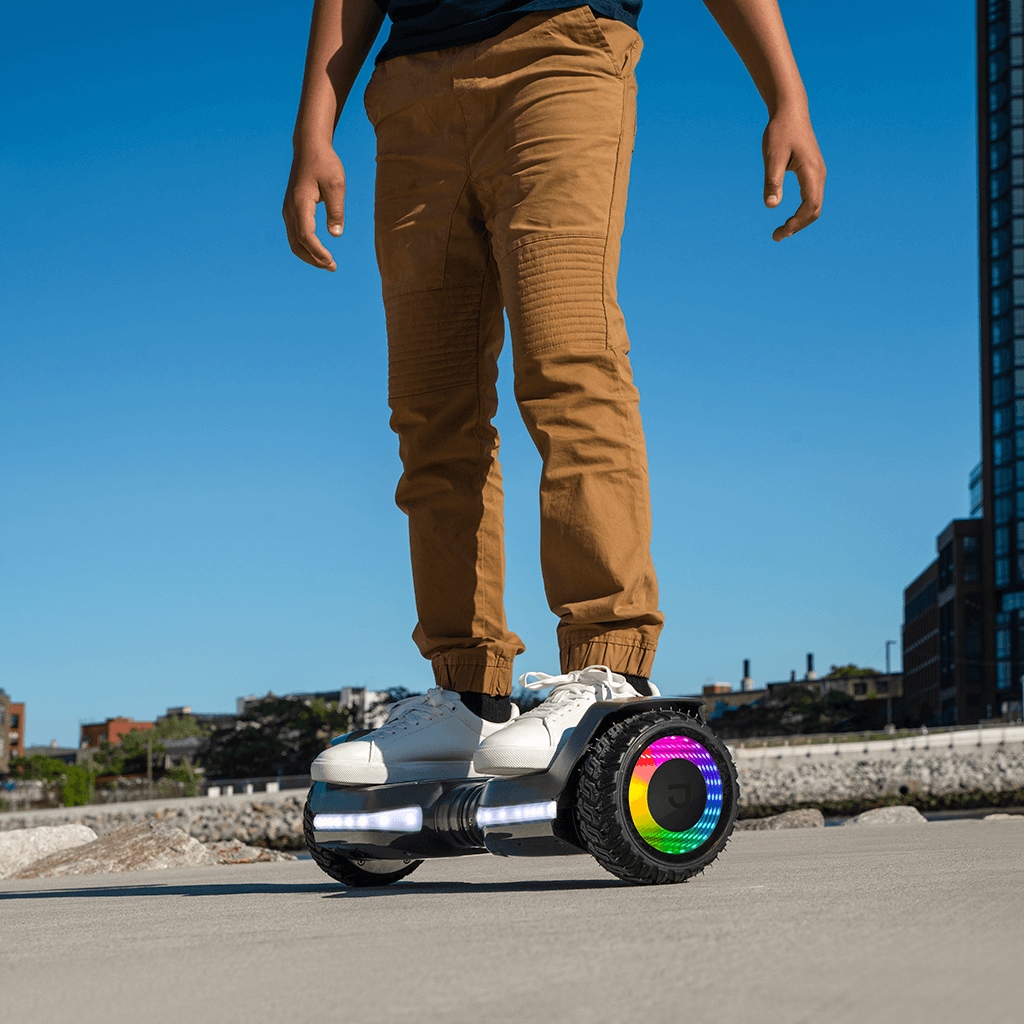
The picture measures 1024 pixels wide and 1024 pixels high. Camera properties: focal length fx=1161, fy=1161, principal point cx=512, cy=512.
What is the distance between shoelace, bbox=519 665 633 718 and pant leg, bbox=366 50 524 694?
409 mm

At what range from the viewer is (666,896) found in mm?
1599

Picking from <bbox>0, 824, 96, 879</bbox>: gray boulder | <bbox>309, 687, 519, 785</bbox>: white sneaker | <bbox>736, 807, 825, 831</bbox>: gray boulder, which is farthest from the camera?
<bbox>736, 807, 825, 831</bbox>: gray boulder

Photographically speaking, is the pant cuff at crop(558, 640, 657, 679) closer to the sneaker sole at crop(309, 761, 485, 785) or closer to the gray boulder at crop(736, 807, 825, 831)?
the sneaker sole at crop(309, 761, 485, 785)

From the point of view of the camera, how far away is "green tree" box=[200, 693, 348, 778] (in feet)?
195

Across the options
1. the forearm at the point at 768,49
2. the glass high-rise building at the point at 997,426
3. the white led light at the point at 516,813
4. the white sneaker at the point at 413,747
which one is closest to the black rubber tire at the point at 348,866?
the white sneaker at the point at 413,747

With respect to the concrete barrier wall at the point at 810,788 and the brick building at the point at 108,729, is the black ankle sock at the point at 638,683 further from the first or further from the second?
the brick building at the point at 108,729

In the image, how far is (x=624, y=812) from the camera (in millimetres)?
1788

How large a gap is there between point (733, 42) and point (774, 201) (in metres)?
0.45

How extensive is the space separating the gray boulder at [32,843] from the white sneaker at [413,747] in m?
4.76

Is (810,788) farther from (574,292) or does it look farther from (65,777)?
(65,777)

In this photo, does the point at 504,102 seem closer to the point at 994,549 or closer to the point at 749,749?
the point at 749,749

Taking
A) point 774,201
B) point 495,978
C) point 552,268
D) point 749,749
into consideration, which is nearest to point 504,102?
point 552,268

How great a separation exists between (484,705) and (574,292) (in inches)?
34.1

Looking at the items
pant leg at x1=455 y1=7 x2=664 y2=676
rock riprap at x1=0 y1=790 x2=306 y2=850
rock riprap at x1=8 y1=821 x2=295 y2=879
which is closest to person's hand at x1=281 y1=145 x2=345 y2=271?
pant leg at x1=455 y1=7 x2=664 y2=676
